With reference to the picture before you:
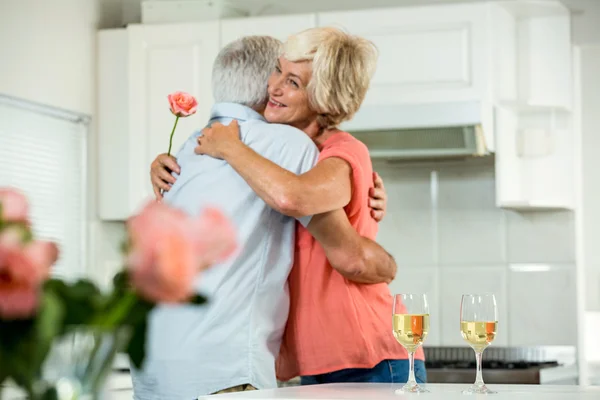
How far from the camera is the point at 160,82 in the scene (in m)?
3.82

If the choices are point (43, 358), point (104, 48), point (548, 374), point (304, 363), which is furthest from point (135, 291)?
point (104, 48)

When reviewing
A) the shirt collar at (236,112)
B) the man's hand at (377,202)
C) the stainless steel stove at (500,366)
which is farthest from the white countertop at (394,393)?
the stainless steel stove at (500,366)

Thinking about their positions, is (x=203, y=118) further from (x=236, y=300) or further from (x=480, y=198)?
(x=236, y=300)

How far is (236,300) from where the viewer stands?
1907mm

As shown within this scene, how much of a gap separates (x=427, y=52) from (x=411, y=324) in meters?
2.00

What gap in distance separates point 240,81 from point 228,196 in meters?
0.27

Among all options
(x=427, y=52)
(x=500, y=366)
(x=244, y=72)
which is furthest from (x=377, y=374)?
(x=427, y=52)

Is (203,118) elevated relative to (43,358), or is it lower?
elevated

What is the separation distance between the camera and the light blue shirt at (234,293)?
187cm

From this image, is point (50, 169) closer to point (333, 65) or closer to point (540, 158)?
point (540, 158)

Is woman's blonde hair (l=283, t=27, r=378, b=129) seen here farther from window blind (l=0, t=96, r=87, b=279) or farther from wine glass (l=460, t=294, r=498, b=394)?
window blind (l=0, t=96, r=87, b=279)

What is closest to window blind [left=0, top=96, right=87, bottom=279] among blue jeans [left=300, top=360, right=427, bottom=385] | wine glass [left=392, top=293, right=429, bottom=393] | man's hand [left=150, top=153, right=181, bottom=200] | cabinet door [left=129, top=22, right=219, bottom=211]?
cabinet door [left=129, top=22, right=219, bottom=211]

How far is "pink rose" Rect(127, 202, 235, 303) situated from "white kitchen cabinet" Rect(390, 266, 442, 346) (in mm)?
3384

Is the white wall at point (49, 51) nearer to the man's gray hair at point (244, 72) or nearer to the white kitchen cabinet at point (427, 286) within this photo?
the white kitchen cabinet at point (427, 286)
